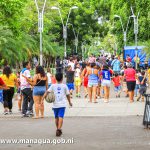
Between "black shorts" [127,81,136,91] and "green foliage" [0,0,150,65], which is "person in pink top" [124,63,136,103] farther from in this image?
"green foliage" [0,0,150,65]

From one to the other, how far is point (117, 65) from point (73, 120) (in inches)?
726

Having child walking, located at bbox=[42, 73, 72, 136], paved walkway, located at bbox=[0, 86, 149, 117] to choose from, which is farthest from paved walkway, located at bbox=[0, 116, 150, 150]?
paved walkway, located at bbox=[0, 86, 149, 117]

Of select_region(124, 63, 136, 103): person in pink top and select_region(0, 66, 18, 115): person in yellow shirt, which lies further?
select_region(124, 63, 136, 103): person in pink top

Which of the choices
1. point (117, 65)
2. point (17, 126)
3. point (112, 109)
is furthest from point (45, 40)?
point (17, 126)

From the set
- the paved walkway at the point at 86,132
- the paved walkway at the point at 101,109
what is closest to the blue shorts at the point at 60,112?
the paved walkway at the point at 86,132

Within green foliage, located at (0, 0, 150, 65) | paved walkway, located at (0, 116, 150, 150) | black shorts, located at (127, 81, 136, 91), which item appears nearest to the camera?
paved walkway, located at (0, 116, 150, 150)

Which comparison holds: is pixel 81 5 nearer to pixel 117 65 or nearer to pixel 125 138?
pixel 117 65

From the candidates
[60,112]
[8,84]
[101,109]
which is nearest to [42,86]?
[8,84]

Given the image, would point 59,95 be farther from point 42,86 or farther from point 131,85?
point 131,85

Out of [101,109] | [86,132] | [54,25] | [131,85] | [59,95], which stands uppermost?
[54,25]

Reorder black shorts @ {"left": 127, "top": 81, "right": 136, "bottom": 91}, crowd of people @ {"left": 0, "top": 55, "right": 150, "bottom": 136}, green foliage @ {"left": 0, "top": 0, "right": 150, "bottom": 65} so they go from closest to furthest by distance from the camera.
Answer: crowd of people @ {"left": 0, "top": 55, "right": 150, "bottom": 136}, black shorts @ {"left": 127, "top": 81, "right": 136, "bottom": 91}, green foliage @ {"left": 0, "top": 0, "right": 150, "bottom": 65}

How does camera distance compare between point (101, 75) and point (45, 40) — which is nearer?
point (101, 75)

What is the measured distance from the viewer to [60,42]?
81375 mm

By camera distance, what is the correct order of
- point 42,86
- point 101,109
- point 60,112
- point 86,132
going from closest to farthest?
point 60,112 → point 86,132 → point 42,86 → point 101,109
